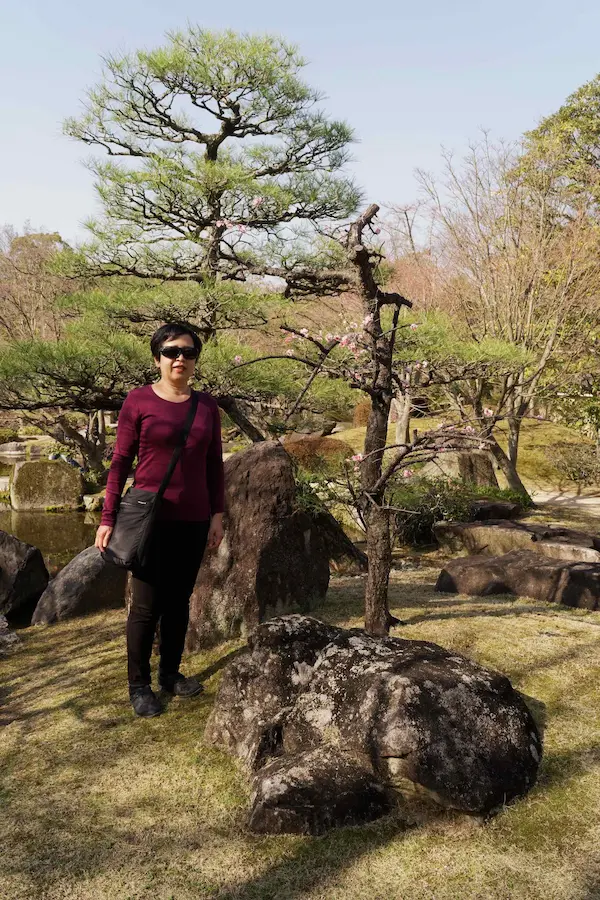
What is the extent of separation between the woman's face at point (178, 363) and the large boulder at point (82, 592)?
3.34 metres

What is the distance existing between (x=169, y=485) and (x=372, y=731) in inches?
59.6

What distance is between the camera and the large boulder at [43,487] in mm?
15867

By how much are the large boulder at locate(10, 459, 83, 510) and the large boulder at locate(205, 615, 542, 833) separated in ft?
45.5

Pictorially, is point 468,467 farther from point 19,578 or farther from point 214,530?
point 214,530

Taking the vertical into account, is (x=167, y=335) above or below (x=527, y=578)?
above

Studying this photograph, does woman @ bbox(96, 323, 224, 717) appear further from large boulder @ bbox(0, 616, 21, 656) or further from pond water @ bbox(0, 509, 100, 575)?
pond water @ bbox(0, 509, 100, 575)

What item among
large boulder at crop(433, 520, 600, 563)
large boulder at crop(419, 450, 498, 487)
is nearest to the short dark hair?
large boulder at crop(433, 520, 600, 563)

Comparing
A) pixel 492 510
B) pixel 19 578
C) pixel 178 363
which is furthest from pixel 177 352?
pixel 492 510

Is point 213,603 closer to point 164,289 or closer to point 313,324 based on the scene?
point 164,289

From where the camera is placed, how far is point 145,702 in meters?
3.42

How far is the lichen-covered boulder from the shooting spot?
2.44 metres

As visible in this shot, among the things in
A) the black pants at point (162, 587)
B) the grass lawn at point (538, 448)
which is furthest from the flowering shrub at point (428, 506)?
the black pants at point (162, 587)

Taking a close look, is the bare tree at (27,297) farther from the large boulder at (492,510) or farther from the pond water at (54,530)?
the large boulder at (492,510)

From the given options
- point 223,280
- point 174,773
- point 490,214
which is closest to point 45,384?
point 223,280
